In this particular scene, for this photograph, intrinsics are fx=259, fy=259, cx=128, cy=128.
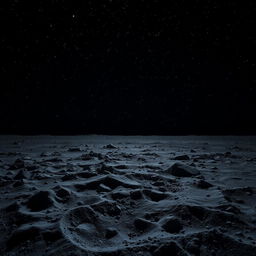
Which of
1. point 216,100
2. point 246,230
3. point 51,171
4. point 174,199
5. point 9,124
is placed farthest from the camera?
point 9,124

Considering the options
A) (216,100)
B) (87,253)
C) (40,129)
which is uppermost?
(216,100)

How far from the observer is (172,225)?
162 cm

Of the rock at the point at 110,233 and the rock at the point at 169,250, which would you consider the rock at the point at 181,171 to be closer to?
the rock at the point at 110,233

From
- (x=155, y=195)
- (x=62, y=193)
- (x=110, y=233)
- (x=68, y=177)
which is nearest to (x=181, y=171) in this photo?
(x=155, y=195)

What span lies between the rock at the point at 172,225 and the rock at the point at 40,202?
2.99 feet

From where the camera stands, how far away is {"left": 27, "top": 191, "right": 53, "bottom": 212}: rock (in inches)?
77.6

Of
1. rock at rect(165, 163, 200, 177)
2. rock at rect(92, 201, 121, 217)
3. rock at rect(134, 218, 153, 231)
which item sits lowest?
rock at rect(134, 218, 153, 231)

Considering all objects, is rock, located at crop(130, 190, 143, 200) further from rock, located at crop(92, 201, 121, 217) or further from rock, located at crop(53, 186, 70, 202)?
rock, located at crop(53, 186, 70, 202)

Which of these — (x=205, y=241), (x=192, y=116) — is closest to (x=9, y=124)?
(x=192, y=116)

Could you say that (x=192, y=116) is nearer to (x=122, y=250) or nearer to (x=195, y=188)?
(x=195, y=188)

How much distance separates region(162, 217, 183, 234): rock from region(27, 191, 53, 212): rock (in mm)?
910

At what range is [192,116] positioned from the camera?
37.3 feet

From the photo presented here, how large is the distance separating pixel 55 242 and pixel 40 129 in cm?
1133

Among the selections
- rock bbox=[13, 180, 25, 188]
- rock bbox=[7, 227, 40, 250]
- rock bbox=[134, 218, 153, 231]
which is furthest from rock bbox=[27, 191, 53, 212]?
rock bbox=[134, 218, 153, 231]
